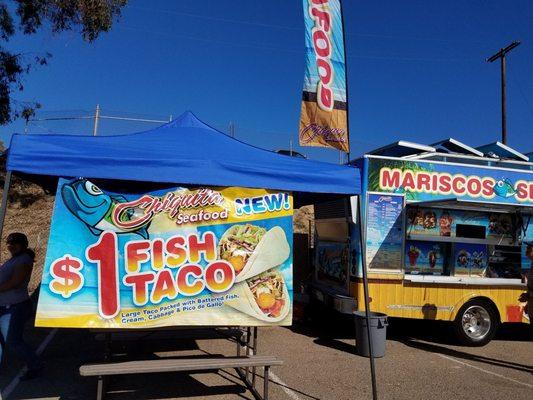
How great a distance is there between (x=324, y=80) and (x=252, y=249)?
3.25 meters

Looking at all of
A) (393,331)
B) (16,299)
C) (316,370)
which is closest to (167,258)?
(16,299)

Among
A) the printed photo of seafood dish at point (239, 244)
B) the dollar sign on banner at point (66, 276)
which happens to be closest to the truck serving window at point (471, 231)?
the printed photo of seafood dish at point (239, 244)

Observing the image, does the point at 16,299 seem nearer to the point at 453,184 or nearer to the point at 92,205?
the point at 92,205

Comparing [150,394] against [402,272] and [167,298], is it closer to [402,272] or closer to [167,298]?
[167,298]

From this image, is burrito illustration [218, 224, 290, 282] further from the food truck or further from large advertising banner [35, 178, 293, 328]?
the food truck

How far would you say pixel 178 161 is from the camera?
450cm

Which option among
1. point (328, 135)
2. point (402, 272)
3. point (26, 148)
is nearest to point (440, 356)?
point (402, 272)

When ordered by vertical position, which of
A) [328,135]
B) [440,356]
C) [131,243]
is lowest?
[440,356]

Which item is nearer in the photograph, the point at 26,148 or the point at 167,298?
the point at 26,148

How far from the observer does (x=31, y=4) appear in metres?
10.1

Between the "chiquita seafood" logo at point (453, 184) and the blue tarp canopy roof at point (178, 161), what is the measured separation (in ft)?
10.5

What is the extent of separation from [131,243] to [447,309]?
→ 588 centimetres

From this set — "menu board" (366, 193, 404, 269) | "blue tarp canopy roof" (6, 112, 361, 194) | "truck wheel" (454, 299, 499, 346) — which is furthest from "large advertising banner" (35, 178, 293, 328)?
"truck wheel" (454, 299, 499, 346)

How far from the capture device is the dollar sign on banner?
13.9 ft
